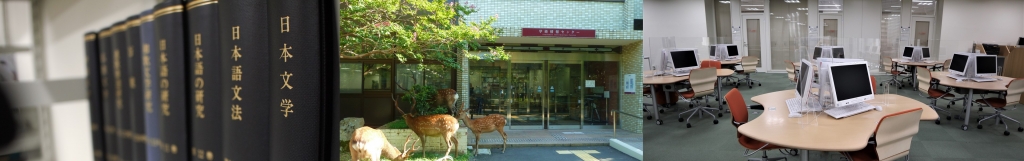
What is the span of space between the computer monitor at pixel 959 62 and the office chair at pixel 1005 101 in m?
0.19

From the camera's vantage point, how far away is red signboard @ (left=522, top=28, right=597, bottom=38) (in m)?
2.72

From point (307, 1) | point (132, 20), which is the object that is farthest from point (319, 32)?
point (132, 20)

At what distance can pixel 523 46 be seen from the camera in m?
2.70

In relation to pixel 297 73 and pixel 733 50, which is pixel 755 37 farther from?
pixel 297 73

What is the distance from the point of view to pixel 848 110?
9.67 ft

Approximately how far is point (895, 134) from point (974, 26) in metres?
0.56

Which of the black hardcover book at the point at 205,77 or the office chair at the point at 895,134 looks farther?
the office chair at the point at 895,134

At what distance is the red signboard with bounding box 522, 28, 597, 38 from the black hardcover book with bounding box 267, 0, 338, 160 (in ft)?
4.87

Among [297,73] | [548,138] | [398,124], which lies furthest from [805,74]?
[297,73]

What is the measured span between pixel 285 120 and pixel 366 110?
4.00 ft

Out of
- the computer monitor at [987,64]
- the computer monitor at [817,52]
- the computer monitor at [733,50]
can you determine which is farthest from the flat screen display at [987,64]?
the computer monitor at [733,50]

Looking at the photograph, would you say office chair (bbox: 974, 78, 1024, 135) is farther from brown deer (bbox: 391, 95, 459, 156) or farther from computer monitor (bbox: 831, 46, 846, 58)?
brown deer (bbox: 391, 95, 459, 156)

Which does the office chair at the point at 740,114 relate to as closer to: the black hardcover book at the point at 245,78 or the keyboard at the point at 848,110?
the keyboard at the point at 848,110

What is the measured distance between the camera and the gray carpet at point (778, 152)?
251 cm
